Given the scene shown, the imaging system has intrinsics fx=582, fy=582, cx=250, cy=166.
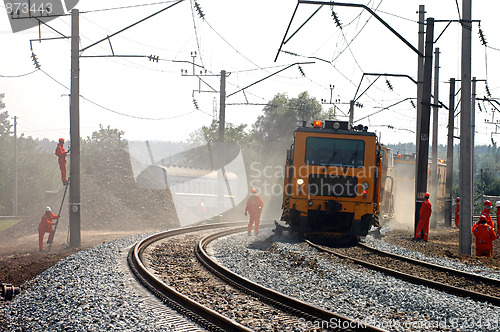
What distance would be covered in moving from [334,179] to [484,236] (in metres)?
4.16

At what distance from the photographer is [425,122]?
19.1 m

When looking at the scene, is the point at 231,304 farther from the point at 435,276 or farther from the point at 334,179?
the point at 334,179

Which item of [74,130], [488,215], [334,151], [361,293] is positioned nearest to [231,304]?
[361,293]

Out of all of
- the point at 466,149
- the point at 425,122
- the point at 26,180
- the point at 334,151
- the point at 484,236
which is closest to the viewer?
the point at 484,236

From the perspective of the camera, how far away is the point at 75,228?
18.8m

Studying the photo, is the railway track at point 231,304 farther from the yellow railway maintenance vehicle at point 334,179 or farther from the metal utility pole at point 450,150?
the metal utility pole at point 450,150

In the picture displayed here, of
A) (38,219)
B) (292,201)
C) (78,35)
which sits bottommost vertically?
(38,219)

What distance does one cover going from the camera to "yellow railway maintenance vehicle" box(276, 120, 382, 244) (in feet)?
52.5

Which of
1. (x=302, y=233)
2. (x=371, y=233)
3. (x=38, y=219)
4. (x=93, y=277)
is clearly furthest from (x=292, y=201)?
(x=38, y=219)

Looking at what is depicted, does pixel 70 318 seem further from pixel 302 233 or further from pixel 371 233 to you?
pixel 371 233

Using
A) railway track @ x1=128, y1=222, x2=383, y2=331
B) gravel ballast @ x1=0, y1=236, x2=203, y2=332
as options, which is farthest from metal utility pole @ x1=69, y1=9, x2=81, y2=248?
railway track @ x1=128, y1=222, x2=383, y2=331

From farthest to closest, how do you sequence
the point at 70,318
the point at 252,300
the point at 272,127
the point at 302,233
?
the point at 272,127
the point at 302,233
the point at 252,300
the point at 70,318

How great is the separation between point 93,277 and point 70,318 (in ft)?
10.2

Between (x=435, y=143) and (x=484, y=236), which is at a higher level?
(x=435, y=143)
